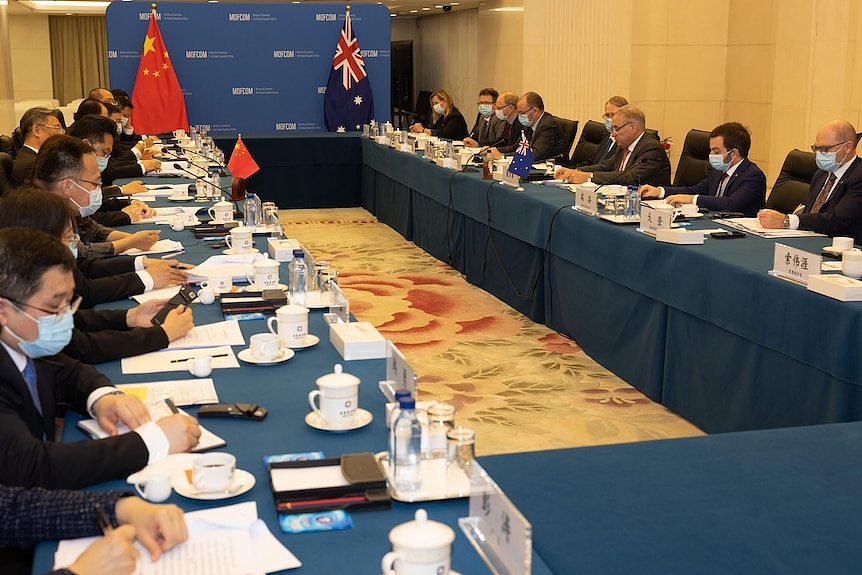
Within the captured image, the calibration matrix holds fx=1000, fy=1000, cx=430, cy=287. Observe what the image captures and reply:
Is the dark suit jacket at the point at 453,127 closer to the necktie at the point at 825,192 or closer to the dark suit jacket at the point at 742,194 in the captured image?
the dark suit jacket at the point at 742,194

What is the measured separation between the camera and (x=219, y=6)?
34.5 ft

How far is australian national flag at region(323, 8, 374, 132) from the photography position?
10.7 metres

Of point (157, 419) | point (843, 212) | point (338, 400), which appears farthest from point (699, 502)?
point (843, 212)

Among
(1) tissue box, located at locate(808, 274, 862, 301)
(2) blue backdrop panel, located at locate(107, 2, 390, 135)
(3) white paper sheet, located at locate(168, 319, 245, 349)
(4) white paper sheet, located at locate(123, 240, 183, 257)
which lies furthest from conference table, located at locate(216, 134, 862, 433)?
(2) blue backdrop panel, located at locate(107, 2, 390, 135)

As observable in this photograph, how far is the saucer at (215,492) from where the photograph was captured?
66.5 inches

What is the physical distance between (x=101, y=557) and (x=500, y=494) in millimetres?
572

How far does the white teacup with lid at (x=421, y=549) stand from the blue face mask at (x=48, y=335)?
36.2 inches

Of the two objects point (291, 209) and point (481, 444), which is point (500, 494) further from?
point (291, 209)

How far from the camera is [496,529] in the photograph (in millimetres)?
1420

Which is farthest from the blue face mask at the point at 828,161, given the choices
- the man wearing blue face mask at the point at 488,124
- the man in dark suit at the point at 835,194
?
the man wearing blue face mask at the point at 488,124

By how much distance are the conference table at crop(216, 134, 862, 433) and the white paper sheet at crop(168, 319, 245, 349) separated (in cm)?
176

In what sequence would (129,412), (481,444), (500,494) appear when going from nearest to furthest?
(500,494) < (129,412) < (481,444)

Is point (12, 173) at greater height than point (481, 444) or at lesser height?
greater

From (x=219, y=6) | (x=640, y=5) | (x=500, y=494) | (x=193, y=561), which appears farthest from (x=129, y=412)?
(x=640, y=5)
